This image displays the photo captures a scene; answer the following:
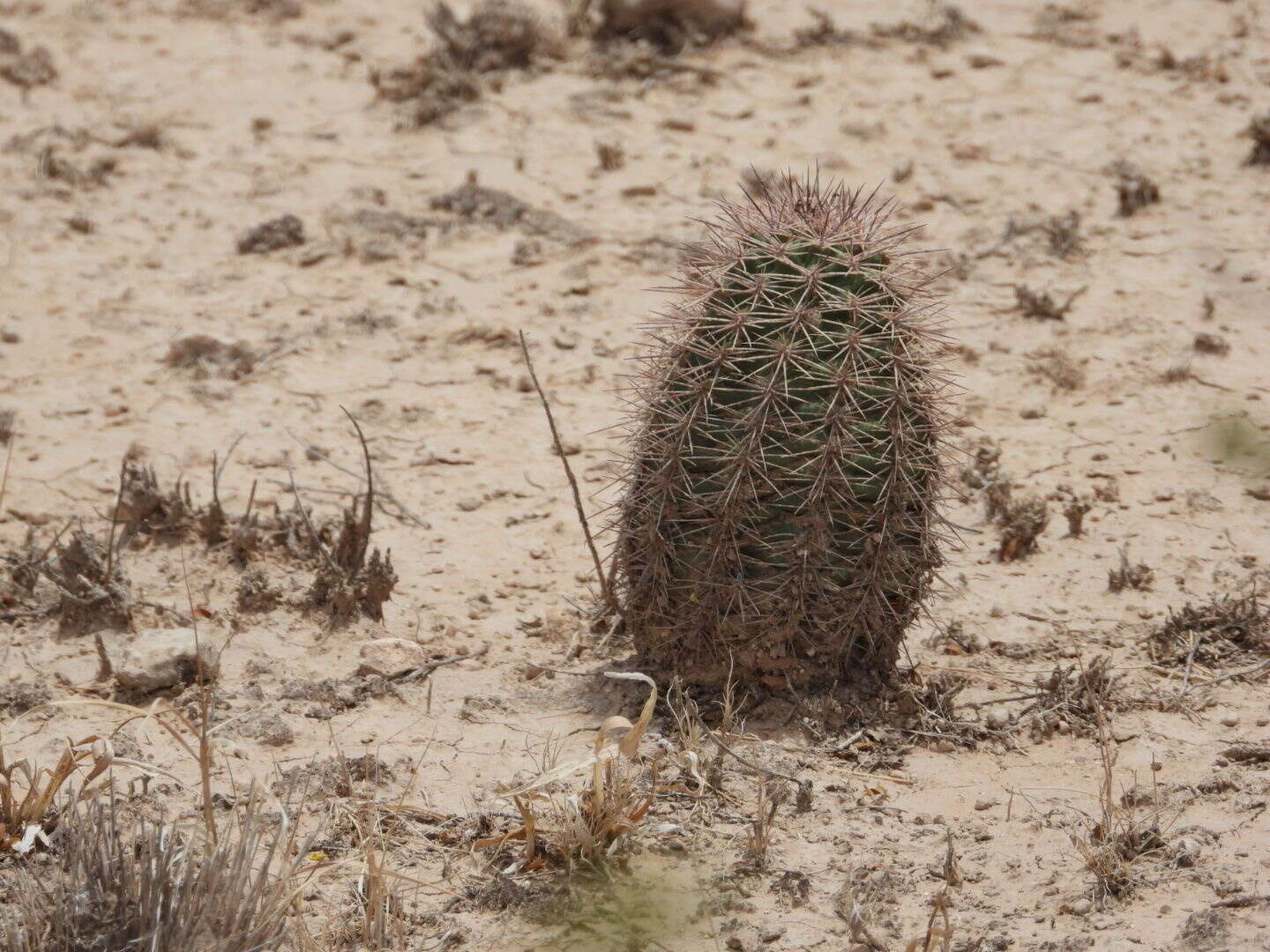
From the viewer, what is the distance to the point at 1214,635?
4.02 m

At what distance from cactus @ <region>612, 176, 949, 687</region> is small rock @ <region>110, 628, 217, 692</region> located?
1.21 meters

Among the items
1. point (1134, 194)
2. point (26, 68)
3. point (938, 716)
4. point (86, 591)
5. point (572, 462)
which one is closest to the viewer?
point (938, 716)

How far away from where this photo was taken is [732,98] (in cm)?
795

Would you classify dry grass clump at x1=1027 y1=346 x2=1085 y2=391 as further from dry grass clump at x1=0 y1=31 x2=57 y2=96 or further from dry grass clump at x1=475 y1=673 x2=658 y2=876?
dry grass clump at x1=0 y1=31 x2=57 y2=96

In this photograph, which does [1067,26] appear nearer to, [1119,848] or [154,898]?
[1119,848]

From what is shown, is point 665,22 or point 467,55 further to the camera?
point 665,22

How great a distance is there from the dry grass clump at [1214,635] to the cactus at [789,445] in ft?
2.81

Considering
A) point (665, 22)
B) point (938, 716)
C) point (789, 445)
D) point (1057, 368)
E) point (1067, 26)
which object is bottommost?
point (938, 716)

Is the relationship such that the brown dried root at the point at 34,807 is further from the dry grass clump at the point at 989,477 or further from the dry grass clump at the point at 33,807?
the dry grass clump at the point at 989,477

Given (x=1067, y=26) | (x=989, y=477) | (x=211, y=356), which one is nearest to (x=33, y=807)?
(x=211, y=356)

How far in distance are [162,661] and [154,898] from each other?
1229 millimetres

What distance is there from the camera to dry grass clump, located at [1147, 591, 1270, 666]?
13.0ft

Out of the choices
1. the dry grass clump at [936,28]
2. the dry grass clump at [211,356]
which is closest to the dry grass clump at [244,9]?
the dry grass clump at [936,28]

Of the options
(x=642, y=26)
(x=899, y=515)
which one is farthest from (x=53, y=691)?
(x=642, y=26)
